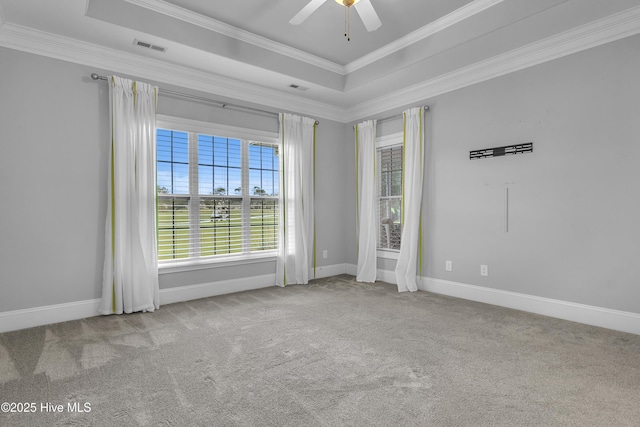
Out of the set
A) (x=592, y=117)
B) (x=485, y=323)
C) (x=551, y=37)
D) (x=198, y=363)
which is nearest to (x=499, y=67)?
(x=551, y=37)

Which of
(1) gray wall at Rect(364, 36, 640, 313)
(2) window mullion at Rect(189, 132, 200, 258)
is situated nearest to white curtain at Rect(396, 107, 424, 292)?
(1) gray wall at Rect(364, 36, 640, 313)

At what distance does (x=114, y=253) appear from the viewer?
3.48m

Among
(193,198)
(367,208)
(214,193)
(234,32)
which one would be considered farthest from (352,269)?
(234,32)

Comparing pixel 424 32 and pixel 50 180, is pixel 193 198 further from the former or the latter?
pixel 424 32

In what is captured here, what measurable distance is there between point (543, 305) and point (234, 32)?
4.27 m

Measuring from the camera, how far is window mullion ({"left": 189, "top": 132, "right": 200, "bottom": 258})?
4137 millimetres

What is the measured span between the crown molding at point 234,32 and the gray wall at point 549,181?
62.5 inches

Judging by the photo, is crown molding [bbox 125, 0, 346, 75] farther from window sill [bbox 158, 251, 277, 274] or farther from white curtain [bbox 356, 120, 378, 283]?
window sill [bbox 158, 251, 277, 274]

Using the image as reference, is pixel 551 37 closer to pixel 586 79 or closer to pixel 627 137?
pixel 586 79

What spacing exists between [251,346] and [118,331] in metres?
1.29

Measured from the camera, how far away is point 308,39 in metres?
3.90

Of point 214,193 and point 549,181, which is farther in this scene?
point 214,193

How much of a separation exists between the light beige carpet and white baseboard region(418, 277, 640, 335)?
0.13 meters

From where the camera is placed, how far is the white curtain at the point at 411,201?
14.7 ft
